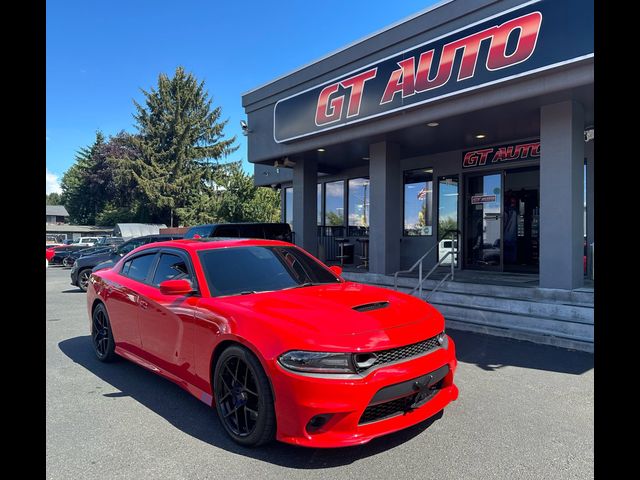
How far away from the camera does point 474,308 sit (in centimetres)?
747

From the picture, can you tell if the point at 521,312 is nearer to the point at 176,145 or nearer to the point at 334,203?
the point at 334,203

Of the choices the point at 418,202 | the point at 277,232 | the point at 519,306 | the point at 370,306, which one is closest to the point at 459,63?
the point at 519,306

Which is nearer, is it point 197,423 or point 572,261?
point 197,423

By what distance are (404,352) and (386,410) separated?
1.38ft

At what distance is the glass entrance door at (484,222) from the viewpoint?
11.1 meters

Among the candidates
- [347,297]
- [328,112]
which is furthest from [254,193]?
[347,297]

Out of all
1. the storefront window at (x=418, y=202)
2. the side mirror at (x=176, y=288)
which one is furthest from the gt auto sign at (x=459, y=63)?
the side mirror at (x=176, y=288)

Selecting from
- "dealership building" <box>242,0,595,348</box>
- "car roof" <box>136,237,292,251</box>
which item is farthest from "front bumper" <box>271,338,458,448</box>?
"dealership building" <box>242,0,595,348</box>

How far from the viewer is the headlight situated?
2.93 meters

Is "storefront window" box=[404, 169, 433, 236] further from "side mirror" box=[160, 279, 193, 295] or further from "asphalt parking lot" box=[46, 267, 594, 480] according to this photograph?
"side mirror" box=[160, 279, 193, 295]

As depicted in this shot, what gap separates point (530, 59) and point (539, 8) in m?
0.74

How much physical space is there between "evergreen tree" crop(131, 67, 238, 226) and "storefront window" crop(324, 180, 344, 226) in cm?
3243
